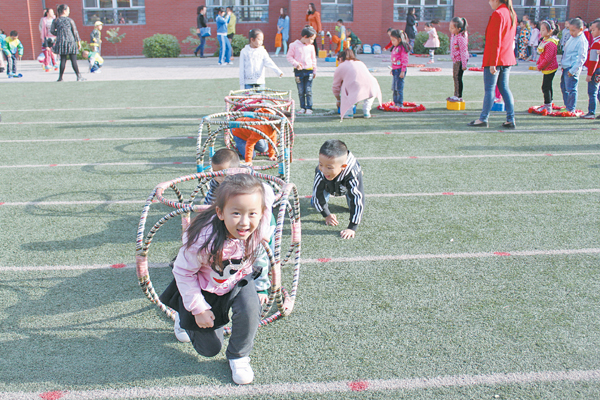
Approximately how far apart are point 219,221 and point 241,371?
2.78 ft

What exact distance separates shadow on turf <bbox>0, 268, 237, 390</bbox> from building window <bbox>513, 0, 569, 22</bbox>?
106 ft

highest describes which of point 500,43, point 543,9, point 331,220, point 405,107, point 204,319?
point 543,9

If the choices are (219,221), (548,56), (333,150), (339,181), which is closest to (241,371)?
(219,221)

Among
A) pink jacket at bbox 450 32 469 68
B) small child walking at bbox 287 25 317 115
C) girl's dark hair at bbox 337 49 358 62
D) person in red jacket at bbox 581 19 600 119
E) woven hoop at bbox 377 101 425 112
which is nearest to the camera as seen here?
person in red jacket at bbox 581 19 600 119

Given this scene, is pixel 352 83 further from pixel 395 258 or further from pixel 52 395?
pixel 52 395

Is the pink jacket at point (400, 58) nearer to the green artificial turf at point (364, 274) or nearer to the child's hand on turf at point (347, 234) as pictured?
the green artificial turf at point (364, 274)

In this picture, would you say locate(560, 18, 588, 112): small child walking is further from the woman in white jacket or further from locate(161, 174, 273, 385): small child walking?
locate(161, 174, 273, 385): small child walking

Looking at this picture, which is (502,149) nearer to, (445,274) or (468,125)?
(468,125)

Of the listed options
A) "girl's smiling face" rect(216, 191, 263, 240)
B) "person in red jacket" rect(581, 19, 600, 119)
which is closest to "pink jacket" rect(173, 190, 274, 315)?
"girl's smiling face" rect(216, 191, 263, 240)

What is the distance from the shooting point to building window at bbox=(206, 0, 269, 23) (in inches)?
1165

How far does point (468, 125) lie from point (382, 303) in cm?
687

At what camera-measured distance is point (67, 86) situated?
15.9 m

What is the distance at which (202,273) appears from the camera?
2904 mm

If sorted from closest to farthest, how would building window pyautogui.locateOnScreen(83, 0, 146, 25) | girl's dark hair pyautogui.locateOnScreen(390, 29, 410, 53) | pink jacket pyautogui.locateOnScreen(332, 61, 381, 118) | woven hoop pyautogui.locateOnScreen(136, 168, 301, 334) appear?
1. woven hoop pyautogui.locateOnScreen(136, 168, 301, 334)
2. pink jacket pyautogui.locateOnScreen(332, 61, 381, 118)
3. girl's dark hair pyautogui.locateOnScreen(390, 29, 410, 53)
4. building window pyautogui.locateOnScreen(83, 0, 146, 25)
